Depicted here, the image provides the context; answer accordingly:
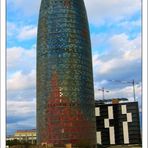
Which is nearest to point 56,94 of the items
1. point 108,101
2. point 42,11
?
point 42,11

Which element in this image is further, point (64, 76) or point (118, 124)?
point (118, 124)

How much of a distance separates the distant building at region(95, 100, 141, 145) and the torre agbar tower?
751 centimetres

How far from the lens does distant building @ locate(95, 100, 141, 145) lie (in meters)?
33.8

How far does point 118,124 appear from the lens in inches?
1352

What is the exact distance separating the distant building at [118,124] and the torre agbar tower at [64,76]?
7.51 m

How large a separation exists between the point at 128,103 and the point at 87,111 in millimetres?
8970

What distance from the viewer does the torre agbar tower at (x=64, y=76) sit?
84.1 feet

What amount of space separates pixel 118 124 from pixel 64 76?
1054 cm

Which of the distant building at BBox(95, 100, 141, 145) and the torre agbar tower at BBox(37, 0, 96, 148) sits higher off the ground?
the torre agbar tower at BBox(37, 0, 96, 148)

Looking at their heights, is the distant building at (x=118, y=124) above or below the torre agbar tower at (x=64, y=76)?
below

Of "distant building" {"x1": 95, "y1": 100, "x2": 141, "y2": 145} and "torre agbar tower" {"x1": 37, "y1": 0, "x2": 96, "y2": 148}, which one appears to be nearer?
"torre agbar tower" {"x1": 37, "y1": 0, "x2": 96, "y2": 148}

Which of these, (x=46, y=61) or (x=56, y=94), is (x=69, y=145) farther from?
(x=46, y=61)

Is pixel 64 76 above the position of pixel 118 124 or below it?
above

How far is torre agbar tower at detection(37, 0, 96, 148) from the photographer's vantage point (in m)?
25.6
